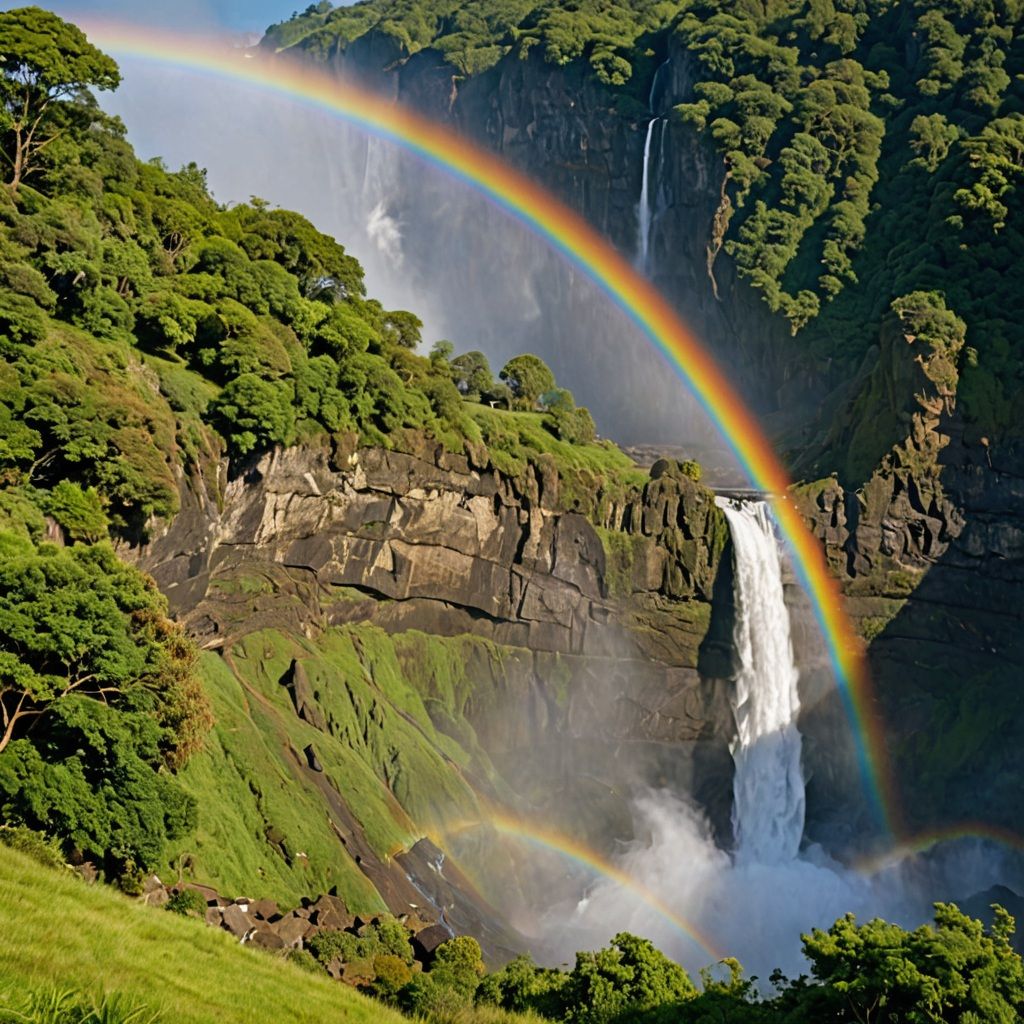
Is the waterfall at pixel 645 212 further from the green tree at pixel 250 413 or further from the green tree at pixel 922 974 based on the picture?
the green tree at pixel 922 974

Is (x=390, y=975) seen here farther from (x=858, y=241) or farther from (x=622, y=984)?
(x=858, y=241)

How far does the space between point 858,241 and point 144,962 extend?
105 meters

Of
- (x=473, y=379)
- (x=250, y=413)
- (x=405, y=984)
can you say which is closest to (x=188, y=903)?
(x=405, y=984)

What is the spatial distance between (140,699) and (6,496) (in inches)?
318

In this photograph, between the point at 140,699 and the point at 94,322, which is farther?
the point at 94,322

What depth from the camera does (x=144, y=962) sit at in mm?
16516

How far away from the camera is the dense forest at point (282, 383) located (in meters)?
29.2

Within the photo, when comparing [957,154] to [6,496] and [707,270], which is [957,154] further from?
[6,496]

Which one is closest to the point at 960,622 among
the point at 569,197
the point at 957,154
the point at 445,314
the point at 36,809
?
the point at 957,154

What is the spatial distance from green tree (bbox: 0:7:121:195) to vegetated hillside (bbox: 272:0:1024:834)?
50.1 m

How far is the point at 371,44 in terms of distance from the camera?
191 metres

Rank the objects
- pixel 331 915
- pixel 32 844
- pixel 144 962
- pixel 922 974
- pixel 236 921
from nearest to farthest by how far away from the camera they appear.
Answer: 1. pixel 144 962
2. pixel 922 974
3. pixel 32 844
4. pixel 236 921
5. pixel 331 915

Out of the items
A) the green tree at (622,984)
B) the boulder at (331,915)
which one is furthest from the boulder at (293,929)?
the green tree at (622,984)

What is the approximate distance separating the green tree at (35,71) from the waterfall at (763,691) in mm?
45321
